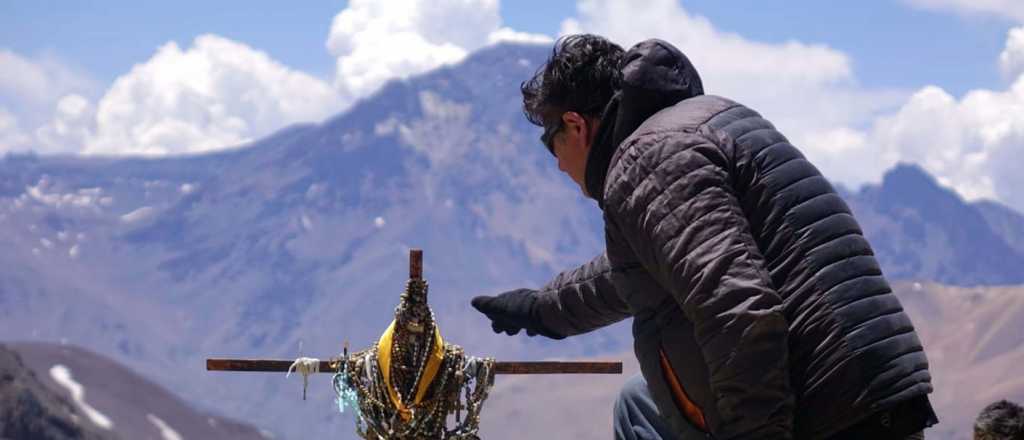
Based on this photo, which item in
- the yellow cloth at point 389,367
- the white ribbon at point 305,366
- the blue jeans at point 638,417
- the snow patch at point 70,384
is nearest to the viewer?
the blue jeans at point 638,417

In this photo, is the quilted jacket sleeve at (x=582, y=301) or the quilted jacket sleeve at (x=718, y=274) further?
the quilted jacket sleeve at (x=582, y=301)

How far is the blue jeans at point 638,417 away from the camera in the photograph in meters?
3.26

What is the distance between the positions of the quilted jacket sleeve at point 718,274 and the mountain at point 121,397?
65898 mm

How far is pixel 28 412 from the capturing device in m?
36.4

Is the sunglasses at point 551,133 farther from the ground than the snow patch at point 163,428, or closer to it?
closer to it

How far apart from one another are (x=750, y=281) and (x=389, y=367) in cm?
220

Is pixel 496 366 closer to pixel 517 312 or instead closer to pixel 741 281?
pixel 517 312

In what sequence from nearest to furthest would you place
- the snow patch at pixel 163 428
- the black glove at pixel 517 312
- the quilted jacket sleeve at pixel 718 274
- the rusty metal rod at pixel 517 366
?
1. the quilted jacket sleeve at pixel 718 274
2. the black glove at pixel 517 312
3. the rusty metal rod at pixel 517 366
4. the snow patch at pixel 163 428

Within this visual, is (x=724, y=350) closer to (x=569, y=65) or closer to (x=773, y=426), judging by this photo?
(x=773, y=426)

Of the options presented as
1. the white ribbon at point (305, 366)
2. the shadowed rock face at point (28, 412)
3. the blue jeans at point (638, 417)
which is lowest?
the blue jeans at point (638, 417)

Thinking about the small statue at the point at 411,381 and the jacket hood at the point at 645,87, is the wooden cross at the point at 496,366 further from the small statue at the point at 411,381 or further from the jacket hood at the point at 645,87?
the jacket hood at the point at 645,87

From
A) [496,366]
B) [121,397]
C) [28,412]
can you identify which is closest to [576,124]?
[496,366]

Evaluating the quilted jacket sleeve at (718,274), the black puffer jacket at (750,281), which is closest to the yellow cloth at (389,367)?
the black puffer jacket at (750,281)

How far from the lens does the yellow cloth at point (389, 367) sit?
15.0 feet
